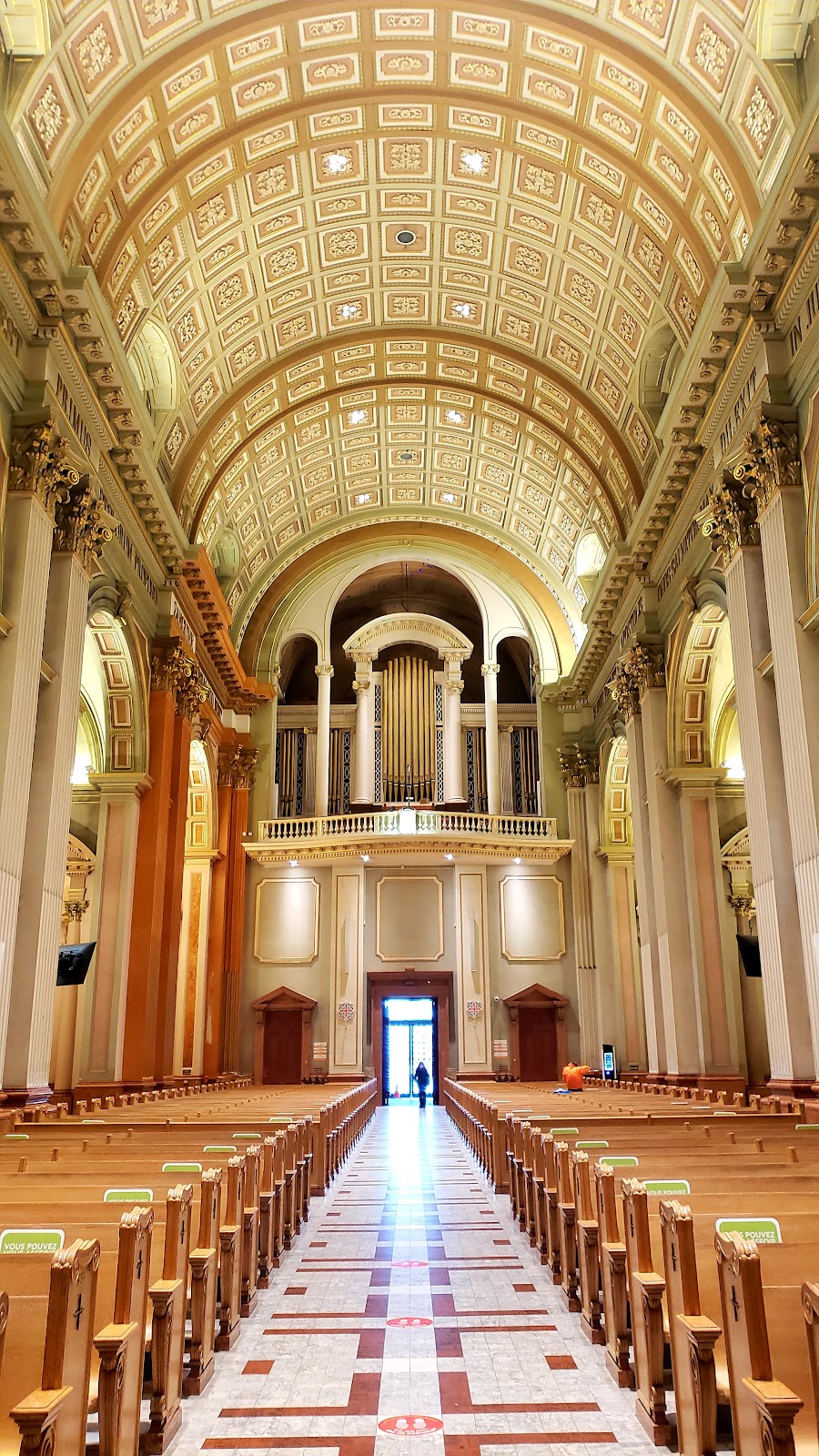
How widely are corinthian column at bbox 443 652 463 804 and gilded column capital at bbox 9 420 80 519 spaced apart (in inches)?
570

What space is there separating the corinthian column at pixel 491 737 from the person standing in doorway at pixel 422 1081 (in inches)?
233

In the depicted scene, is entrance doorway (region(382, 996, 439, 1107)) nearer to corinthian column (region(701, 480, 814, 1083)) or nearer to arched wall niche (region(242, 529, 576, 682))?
arched wall niche (region(242, 529, 576, 682))

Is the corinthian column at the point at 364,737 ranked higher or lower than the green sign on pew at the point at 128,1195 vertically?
higher


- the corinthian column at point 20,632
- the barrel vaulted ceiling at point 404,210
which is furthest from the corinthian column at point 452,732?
the corinthian column at point 20,632

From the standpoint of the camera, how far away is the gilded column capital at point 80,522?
38.4ft

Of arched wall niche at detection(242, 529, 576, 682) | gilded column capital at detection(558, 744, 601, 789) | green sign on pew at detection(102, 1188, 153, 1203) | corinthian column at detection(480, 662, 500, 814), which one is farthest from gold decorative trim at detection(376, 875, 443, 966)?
green sign on pew at detection(102, 1188, 153, 1203)

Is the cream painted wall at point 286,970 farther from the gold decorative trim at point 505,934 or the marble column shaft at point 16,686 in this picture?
the marble column shaft at point 16,686

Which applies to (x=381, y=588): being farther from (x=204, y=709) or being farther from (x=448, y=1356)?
(x=448, y=1356)

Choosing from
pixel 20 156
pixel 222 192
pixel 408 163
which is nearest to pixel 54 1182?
pixel 20 156

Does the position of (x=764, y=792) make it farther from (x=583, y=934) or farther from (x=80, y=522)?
(x=583, y=934)

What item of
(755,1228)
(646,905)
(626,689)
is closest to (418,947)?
(646,905)

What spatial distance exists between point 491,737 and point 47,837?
1496 centimetres

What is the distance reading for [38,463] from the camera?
1069 centimetres

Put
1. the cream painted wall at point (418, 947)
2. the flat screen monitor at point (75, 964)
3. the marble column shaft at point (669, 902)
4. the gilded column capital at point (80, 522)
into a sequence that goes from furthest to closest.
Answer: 1. the cream painted wall at point (418, 947)
2. the flat screen monitor at point (75, 964)
3. the marble column shaft at point (669, 902)
4. the gilded column capital at point (80, 522)
